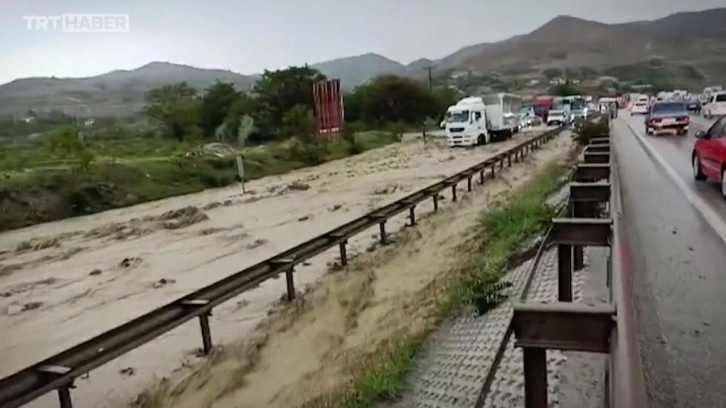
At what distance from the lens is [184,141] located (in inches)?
2434

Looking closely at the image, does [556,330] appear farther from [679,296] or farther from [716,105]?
[716,105]

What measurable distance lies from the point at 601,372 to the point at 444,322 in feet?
10.3

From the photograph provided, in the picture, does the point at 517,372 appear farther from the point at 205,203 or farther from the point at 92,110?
the point at 92,110

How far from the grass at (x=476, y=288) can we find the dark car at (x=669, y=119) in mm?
20906

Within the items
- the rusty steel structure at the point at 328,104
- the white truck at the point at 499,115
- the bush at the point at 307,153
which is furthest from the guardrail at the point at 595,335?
the rusty steel structure at the point at 328,104

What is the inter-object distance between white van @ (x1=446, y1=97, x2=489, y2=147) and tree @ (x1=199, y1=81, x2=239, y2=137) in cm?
3234

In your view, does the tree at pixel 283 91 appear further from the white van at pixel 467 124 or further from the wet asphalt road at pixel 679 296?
the wet asphalt road at pixel 679 296

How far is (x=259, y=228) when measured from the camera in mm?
22719

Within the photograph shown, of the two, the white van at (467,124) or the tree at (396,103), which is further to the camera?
the tree at (396,103)

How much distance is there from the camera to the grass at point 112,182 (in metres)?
29.6

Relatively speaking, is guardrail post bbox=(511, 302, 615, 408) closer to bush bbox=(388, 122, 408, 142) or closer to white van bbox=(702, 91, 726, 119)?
white van bbox=(702, 91, 726, 119)

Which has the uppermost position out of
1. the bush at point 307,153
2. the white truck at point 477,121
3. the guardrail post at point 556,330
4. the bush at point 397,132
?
the guardrail post at point 556,330

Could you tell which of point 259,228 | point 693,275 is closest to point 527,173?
point 259,228

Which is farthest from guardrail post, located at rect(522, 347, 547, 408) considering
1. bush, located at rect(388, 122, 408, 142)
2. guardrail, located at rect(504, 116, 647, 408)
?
bush, located at rect(388, 122, 408, 142)
